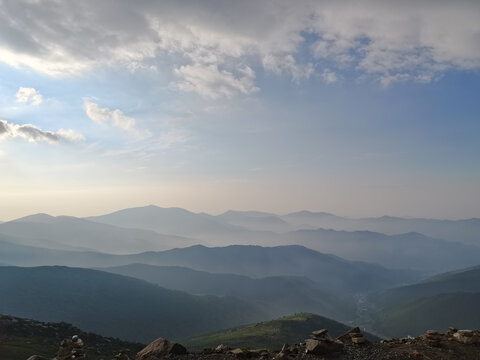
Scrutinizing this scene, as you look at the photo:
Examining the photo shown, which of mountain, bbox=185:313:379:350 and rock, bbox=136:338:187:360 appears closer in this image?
rock, bbox=136:338:187:360

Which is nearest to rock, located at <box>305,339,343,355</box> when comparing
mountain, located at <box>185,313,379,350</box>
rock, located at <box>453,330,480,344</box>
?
rock, located at <box>453,330,480,344</box>

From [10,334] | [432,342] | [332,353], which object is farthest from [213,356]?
[10,334]

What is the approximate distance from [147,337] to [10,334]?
15264 cm

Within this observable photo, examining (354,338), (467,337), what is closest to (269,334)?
(354,338)

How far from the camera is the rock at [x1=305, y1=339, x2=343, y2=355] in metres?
24.4

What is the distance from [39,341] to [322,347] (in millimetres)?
51433

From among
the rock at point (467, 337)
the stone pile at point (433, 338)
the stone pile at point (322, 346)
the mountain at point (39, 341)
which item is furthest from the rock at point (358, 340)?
the mountain at point (39, 341)

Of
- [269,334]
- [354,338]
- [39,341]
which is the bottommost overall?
[269,334]

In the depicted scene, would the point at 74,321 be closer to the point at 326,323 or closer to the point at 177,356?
the point at 326,323

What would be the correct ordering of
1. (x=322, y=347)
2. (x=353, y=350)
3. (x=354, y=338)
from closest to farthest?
(x=322, y=347) < (x=353, y=350) < (x=354, y=338)

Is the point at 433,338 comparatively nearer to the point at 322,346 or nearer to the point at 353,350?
the point at 353,350

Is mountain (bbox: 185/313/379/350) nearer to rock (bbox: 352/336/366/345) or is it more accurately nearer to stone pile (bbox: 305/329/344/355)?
rock (bbox: 352/336/366/345)

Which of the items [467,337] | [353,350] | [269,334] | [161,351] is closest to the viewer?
[353,350]

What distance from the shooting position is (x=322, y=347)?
2466 cm
